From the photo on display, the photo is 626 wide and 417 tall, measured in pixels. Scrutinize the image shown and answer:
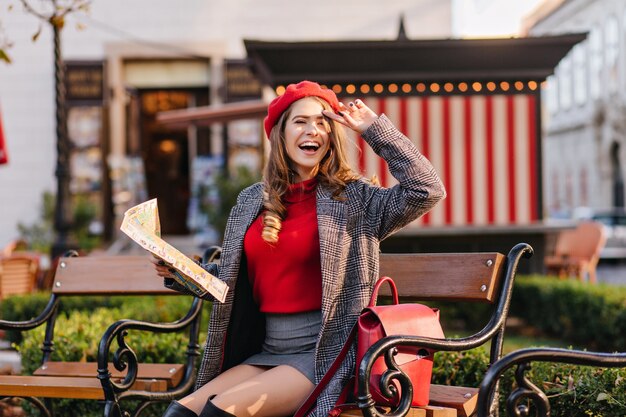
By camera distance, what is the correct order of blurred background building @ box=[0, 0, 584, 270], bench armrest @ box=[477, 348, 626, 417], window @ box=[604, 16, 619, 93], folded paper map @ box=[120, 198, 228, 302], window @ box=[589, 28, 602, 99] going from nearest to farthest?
bench armrest @ box=[477, 348, 626, 417] < folded paper map @ box=[120, 198, 228, 302] < blurred background building @ box=[0, 0, 584, 270] < window @ box=[604, 16, 619, 93] < window @ box=[589, 28, 602, 99]

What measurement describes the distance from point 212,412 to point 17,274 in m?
8.01

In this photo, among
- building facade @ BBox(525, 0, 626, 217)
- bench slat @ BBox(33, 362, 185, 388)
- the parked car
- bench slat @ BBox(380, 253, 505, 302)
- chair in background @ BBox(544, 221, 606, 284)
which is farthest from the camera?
building facade @ BBox(525, 0, 626, 217)

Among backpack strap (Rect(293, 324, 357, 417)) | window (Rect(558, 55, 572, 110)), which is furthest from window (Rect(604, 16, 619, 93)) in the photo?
backpack strap (Rect(293, 324, 357, 417))

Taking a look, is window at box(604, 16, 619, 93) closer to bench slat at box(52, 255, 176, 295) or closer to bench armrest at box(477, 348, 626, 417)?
bench slat at box(52, 255, 176, 295)

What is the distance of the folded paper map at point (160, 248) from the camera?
125 inches

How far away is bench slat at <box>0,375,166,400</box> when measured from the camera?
163 inches

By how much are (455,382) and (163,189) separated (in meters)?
16.0

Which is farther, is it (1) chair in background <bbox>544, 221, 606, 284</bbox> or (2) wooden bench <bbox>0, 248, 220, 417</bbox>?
(1) chair in background <bbox>544, 221, 606, 284</bbox>

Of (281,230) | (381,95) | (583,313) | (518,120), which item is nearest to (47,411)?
(281,230)

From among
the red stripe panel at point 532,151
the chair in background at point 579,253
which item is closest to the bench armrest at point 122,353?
the red stripe panel at point 532,151

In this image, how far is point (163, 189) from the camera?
20000 mm

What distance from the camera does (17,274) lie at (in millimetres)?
10711

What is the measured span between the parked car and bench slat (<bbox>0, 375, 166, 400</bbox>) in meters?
24.0

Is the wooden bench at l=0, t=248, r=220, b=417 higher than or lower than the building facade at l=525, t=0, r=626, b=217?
lower
